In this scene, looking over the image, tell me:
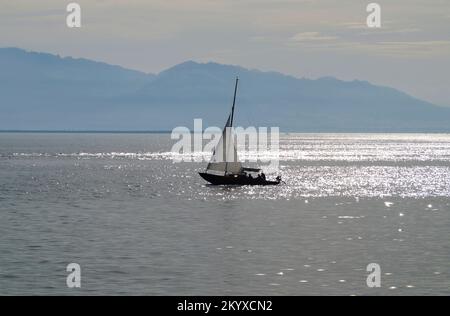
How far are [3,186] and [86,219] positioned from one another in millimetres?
51181

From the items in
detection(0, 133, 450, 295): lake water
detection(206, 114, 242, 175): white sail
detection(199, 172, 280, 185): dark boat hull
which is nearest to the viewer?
detection(0, 133, 450, 295): lake water

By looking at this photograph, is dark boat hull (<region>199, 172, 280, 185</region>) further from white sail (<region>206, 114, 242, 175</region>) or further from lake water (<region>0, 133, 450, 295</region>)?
lake water (<region>0, 133, 450, 295</region>)

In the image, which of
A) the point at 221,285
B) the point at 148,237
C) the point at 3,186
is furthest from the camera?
the point at 3,186

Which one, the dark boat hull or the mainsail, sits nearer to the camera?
the mainsail

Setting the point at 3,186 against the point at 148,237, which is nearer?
the point at 148,237

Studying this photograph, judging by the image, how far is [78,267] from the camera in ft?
173

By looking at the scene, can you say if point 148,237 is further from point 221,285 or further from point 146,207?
point 146,207

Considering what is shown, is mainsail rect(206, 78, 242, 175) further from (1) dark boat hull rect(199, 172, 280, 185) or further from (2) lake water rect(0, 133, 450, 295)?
(2) lake water rect(0, 133, 450, 295)

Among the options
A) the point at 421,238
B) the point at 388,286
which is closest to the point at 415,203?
the point at 421,238

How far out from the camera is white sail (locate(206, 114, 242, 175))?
124 metres

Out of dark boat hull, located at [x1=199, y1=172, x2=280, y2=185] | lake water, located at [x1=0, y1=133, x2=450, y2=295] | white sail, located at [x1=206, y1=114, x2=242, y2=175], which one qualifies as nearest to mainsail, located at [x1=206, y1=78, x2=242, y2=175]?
white sail, located at [x1=206, y1=114, x2=242, y2=175]

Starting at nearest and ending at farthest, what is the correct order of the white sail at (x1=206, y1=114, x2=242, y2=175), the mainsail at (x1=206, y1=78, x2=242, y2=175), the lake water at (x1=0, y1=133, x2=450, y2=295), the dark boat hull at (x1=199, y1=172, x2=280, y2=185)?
the lake water at (x1=0, y1=133, x2=450, y2=295) < the mainsail at (x1=206, y1=78, x2=242, y2=175) < the white sail at (x1=206, y1=114, x2=242, y2=175) < the dark boat hull at (x1=199, y1=172, x2=280, y2=185)

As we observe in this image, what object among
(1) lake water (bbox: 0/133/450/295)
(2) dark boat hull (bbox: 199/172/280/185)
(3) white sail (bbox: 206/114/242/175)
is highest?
(3) white sail (bbox: 206/114/242/175)

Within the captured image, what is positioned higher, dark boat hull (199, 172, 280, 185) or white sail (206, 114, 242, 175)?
white sail (206, 114, 242, 175)
